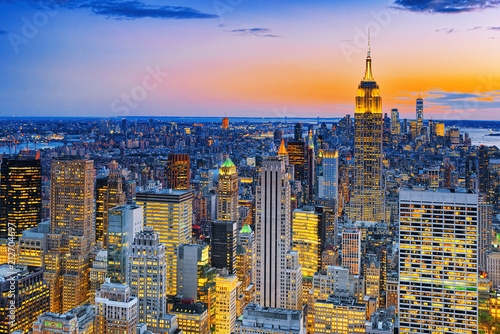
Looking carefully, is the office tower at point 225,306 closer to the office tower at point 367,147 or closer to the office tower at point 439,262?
the office tower at point 439,262

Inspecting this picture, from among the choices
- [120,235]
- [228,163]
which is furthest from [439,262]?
[228,163]

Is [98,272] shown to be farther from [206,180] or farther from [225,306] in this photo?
[206,180]

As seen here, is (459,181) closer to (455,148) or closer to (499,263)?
(455,148)

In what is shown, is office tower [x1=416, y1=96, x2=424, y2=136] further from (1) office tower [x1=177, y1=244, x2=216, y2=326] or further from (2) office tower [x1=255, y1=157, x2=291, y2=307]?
(1) office tower [x1=177, y1=244, x2=216, y2=326]

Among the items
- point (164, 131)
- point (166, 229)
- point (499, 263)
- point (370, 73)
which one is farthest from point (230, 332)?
point (370, 73)

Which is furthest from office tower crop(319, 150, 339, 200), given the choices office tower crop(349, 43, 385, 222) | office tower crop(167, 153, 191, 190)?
office tower crop(167, 153, 191, 190)

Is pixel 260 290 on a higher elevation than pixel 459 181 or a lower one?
lower

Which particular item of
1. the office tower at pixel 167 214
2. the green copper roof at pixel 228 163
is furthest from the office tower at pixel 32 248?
the green copper roof at pixel 228 163
